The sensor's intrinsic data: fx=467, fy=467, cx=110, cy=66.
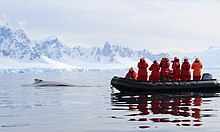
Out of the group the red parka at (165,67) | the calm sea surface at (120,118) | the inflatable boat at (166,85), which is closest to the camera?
the calm sea surface at (120,118)

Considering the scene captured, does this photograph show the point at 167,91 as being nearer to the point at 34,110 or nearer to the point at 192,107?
the point at 192,107

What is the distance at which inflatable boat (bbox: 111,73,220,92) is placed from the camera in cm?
2795

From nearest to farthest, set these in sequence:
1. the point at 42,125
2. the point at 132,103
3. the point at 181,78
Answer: the point at 42,125, the point at 132,103, the point at 181,78

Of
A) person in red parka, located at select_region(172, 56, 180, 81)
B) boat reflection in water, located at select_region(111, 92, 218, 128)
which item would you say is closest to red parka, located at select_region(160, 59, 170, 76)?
person in red parka, located at select_region(172, 56, 180, 81)

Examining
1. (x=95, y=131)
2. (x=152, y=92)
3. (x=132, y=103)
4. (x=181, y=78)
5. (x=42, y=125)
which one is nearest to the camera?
(x=95, y=131)

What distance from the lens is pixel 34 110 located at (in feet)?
65.5

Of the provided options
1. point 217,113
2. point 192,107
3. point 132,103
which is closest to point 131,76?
point 132,103

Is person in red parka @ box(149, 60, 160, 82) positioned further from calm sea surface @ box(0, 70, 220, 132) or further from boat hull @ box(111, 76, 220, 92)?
calm sea surface @ box(0, 70, 220, 132)

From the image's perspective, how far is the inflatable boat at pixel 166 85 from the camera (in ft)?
91.7

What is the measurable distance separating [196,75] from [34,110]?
43.9 feet

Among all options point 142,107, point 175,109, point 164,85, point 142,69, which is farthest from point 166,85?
point 175,109

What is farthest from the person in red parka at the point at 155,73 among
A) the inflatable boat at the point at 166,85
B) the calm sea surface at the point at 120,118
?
the calm sea surface at the point at 120,118

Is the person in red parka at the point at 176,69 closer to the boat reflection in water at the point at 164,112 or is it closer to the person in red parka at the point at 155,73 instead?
the person in red parka at the point at 155,73

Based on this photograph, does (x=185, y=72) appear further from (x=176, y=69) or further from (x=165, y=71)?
(x=165, y=71)
